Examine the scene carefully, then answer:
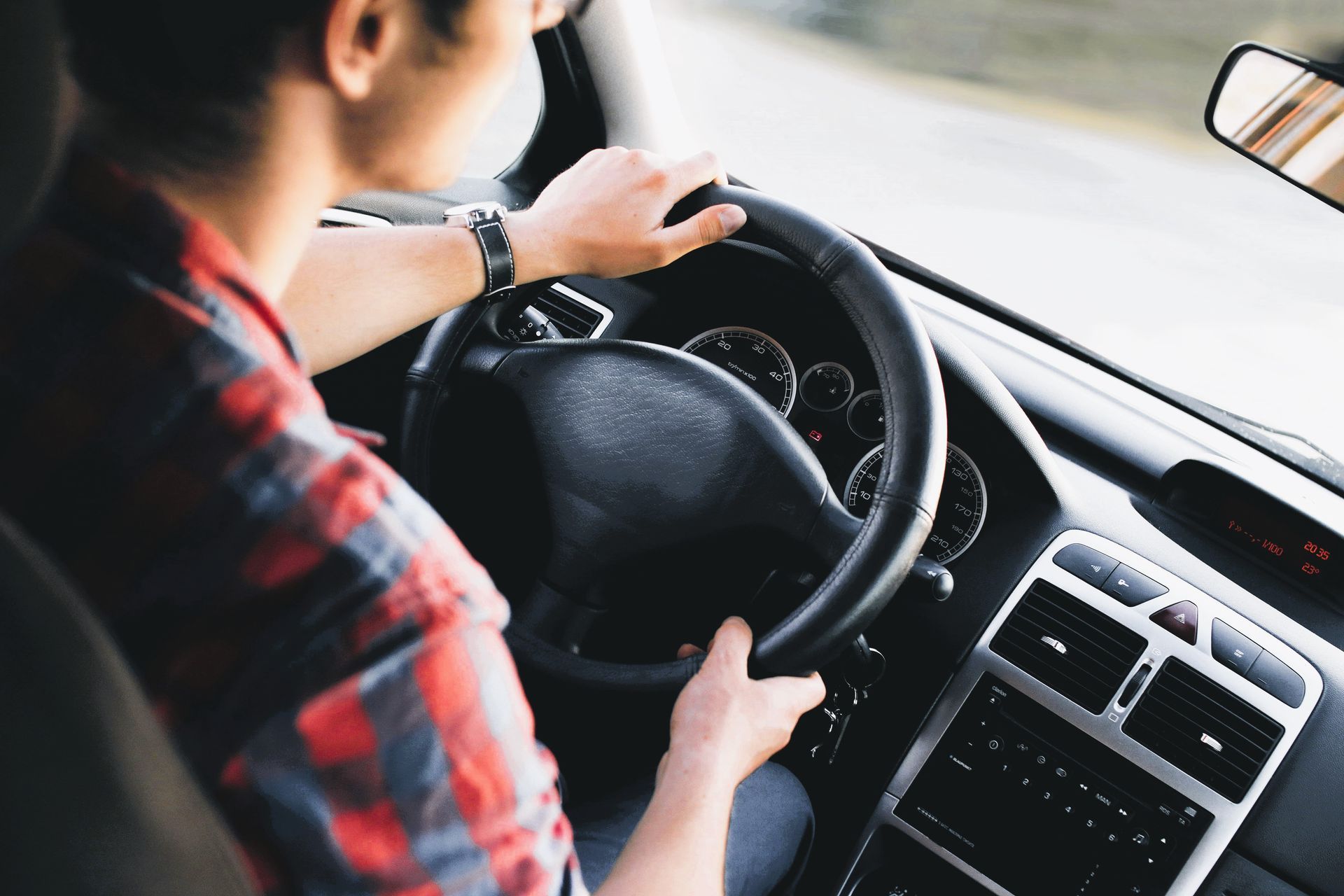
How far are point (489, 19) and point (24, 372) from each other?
0.37m

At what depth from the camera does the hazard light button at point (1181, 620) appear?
4.47 feet

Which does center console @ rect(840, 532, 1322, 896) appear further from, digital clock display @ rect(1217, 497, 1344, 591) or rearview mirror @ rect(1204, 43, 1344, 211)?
rearview mirror @ rect(1204, 43, 1344, 211)

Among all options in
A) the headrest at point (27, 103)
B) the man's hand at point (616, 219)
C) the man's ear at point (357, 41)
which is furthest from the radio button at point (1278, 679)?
the headrest at point (27, 103)

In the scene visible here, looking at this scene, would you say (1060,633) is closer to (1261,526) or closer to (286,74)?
(1261,526)

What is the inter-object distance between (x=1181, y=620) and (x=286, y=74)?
1.28 meters

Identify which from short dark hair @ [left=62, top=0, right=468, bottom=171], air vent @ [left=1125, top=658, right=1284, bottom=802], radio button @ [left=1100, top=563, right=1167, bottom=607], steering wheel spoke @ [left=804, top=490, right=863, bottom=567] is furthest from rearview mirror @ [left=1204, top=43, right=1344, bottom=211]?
short dark hair @ [left=62, top=0, right=468, bottom=171]

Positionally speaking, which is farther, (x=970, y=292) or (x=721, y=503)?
(x=970, y=292)

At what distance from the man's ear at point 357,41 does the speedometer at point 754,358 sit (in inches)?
37.7

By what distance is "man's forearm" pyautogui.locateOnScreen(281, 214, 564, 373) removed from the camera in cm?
125

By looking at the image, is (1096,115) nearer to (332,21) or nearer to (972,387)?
(972,387)

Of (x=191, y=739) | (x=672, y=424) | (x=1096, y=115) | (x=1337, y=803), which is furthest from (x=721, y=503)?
(x=1096, y=115)

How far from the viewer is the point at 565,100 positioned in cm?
209

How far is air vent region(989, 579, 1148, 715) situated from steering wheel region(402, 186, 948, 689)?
1.42 ft

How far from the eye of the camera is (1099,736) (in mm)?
1383
